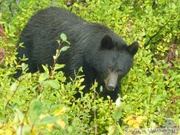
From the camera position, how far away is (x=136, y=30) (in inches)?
316

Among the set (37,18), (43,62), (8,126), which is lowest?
(43,62)

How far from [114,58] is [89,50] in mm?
324

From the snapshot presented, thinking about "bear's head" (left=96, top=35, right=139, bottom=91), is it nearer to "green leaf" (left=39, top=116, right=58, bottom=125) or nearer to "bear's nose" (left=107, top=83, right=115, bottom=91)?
"bear's nose" (left=107, top=83, right=115, bottom=91)

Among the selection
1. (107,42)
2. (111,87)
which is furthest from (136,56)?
(111,87)

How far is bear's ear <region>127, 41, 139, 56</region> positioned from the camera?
7086mm

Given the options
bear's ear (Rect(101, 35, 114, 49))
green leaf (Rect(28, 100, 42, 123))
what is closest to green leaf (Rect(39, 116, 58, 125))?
green leaf (Rect(28, 100, 42, 123))

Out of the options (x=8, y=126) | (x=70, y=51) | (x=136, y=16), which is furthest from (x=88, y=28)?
(x=8, y=126)

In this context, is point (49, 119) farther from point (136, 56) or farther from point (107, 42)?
point (136, 56)

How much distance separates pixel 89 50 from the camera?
7320mm

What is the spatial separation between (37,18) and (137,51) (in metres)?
1.68

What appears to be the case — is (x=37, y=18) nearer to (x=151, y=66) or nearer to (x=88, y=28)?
(x=88, y=28)

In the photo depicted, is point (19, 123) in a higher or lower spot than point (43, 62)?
higher

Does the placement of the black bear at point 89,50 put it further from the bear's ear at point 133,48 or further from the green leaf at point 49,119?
the green leaf at point 49,119

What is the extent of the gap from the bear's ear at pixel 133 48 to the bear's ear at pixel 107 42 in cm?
21
